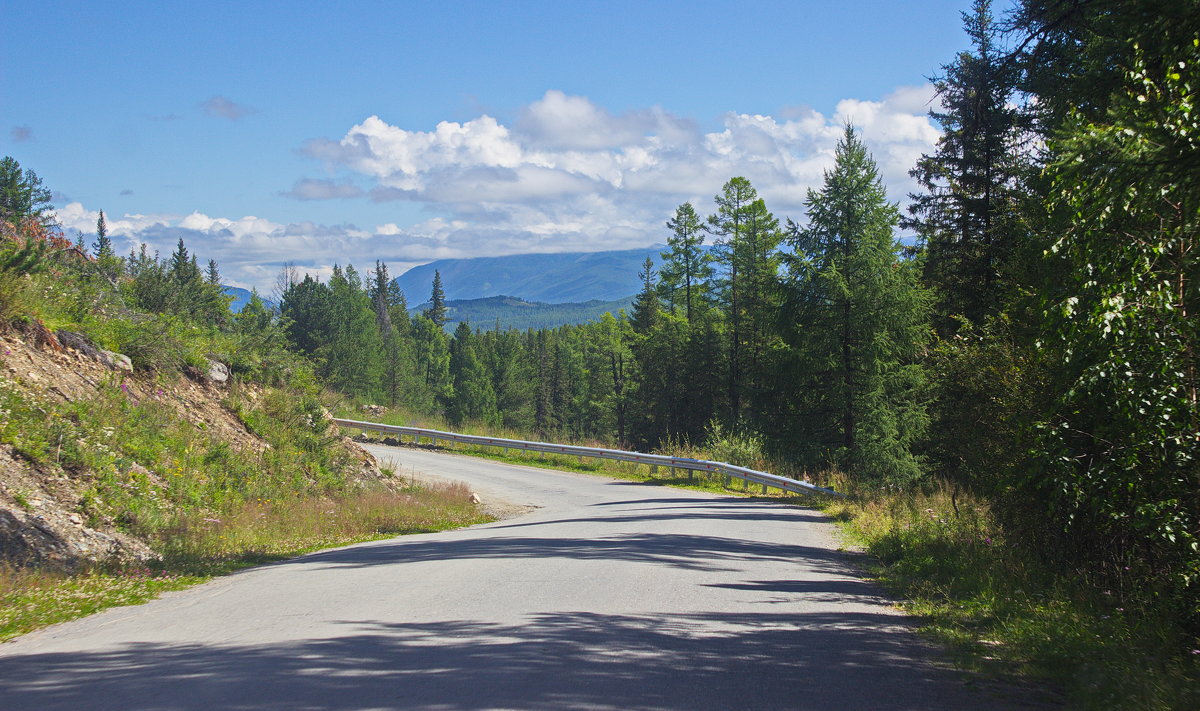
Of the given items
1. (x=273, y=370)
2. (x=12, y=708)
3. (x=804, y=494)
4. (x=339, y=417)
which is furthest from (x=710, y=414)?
(x=12, y=708)

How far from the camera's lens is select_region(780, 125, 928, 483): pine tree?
1059 inches

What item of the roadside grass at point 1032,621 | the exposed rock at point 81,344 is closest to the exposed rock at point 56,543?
the exposed rock at point 81,344

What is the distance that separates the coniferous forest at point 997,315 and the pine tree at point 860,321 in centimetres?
7

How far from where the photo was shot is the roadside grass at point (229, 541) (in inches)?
303

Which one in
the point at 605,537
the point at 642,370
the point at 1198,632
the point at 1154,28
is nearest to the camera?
the point at 1154,28

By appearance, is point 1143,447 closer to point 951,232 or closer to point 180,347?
point 180,347

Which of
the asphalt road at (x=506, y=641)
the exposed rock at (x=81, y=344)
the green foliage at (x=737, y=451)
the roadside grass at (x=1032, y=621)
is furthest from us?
the green foliage at (x=737, y=451)

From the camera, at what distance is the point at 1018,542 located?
9281 millimetres

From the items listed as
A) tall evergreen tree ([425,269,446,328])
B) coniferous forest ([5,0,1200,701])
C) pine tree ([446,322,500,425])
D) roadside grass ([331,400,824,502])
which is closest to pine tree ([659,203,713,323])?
coniferous forest ([5,0,1200,701])

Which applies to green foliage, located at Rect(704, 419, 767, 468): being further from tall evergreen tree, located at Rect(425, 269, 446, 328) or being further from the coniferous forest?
tall evergreen tree, located at Rect(425, 269, 446, 328)

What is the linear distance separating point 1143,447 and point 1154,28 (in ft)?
11.1

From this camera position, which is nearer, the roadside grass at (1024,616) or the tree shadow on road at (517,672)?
the tree shadow on road at (517,672)

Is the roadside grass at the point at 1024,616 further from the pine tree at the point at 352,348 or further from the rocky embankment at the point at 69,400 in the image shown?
the pine tree at the point at 352,348

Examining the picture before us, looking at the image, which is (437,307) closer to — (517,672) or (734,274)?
(734,274)
